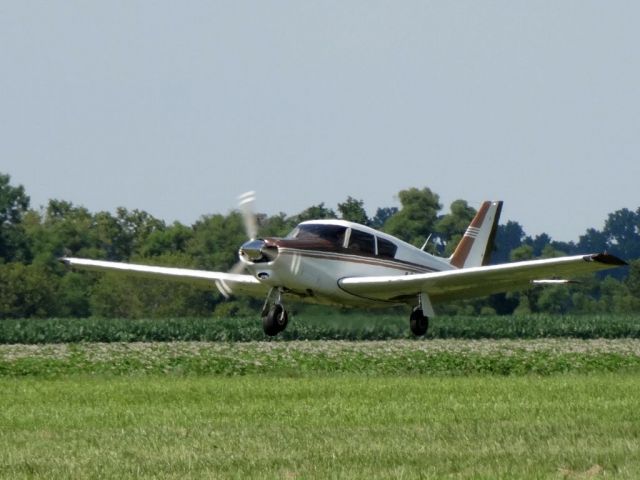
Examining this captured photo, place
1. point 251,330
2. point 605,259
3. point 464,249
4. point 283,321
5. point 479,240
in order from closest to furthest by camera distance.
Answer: point 605,259, point 283,321, point 464,249, point 479,240, point 251,330

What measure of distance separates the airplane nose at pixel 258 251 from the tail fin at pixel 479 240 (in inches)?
316

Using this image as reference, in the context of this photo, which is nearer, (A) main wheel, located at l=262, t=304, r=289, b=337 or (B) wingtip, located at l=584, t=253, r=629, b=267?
(B) wingtip, located at l=584, t=253, r=629, b=267

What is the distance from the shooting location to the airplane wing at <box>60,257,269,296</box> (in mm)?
28453

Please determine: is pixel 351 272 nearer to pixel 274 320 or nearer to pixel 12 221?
pixel 274 320

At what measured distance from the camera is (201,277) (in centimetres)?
2994

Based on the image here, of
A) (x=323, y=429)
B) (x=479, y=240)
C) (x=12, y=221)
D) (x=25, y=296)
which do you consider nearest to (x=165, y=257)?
(x=25, y=296)

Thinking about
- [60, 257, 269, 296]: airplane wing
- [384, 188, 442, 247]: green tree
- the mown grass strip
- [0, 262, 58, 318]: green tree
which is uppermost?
[384, 188, 442, 247]: green tree

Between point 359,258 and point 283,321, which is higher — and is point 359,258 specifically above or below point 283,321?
above

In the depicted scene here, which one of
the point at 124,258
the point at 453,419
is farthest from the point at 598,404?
the point at 124,258

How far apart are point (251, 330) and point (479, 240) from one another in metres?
16.5

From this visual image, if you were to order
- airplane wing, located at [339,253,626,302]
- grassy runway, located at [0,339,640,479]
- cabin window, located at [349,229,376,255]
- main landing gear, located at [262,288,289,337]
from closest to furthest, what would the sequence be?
grassy runway, located at [0,339,640,479] < main landing gear, located at [262,288,289,337] < airplane wing, located at [339,253,626,302] < cabin window, located at [349,229,376,255]

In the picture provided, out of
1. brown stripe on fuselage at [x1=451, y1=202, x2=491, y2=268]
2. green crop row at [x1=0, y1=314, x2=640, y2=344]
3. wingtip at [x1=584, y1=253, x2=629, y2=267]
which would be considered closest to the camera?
wingtip at [x1=584, y1=253, x2=629, y2=267]

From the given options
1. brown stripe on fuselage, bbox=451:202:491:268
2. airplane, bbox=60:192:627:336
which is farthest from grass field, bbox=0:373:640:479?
brown stripe on fuselage, bbox=451:202:491:268

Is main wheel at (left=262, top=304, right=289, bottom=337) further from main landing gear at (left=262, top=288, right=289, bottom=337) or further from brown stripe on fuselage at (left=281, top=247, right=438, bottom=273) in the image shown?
brown stripe on fuselage at (left=281, top=247, right=438, bottom=273)
